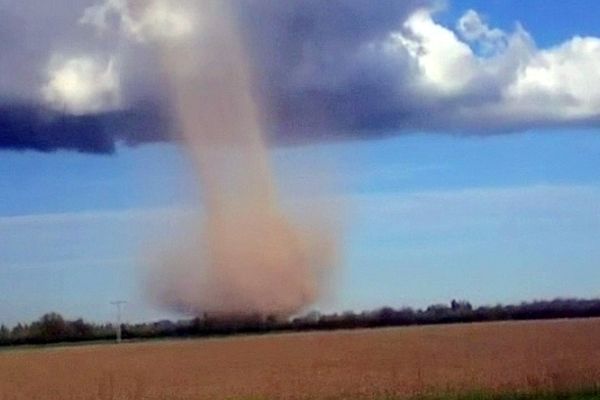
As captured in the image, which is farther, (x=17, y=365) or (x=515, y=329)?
(x=515, y=329)

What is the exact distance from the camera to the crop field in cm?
3747

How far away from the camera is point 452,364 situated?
4475cm

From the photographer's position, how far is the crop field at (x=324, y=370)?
37469mm

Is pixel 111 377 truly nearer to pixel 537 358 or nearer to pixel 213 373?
pixel 213 373

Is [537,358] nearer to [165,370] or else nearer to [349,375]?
[349,375]

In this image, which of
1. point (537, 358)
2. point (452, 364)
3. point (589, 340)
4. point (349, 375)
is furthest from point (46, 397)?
point (589, 340)

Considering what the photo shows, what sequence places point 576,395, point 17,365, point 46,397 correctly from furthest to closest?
1. point 17,365
2. point 46,397
3. point 576,395

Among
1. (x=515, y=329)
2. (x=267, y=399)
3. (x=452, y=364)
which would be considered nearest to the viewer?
(x=267, y=399)

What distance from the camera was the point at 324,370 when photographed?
143 ft

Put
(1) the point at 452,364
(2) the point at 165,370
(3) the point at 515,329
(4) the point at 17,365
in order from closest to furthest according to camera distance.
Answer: (1) the point at 452,364 → (2) the point at 165,370 → (4) the point at 17,365 → (3) the point at 515,329

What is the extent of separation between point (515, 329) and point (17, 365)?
29.5 metres

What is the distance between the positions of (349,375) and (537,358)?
7.93m

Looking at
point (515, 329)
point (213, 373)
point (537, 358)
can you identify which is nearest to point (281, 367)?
point (213, 373)

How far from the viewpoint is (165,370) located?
49250 mm
